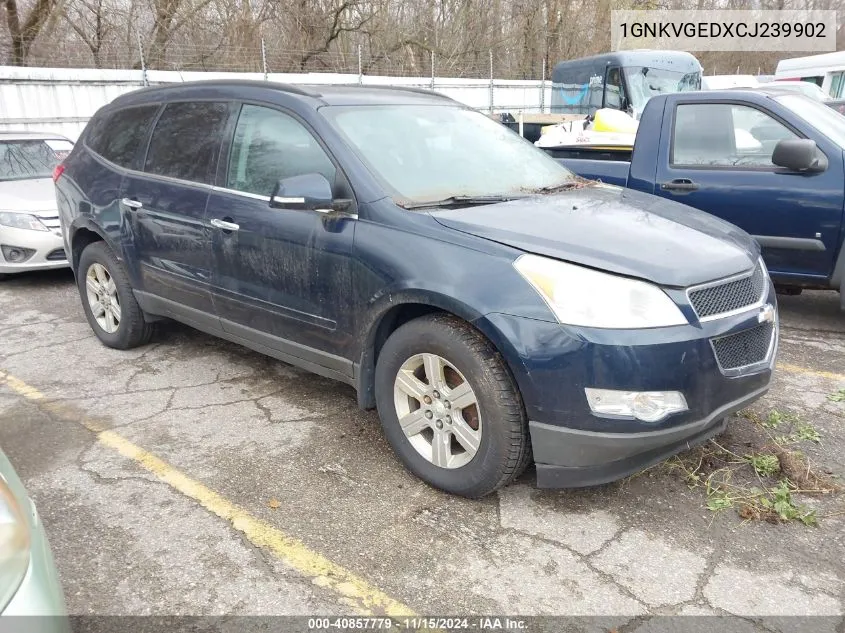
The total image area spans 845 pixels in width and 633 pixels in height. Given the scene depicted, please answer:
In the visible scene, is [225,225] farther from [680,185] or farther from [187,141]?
[680,185]

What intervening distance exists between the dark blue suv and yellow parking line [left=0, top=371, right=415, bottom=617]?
0.65 metres

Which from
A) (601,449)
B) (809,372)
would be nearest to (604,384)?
(601,449)

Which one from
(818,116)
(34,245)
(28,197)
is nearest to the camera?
(818,116)

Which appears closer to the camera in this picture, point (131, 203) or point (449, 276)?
point (449, 276)

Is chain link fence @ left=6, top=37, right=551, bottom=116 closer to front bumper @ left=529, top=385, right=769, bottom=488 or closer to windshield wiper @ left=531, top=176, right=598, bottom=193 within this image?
windshield wiper @ left=531, top=176, right=598, bottom=193

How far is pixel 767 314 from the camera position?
2998mm

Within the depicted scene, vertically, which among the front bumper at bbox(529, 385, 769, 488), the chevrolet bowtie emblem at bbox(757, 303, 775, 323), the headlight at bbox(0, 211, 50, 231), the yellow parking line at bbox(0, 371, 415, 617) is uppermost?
the headlight at bbox(0, 211, 50, 231)

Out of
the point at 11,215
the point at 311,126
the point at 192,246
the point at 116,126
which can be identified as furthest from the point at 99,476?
the point at 11,215

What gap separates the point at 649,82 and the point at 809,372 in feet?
36.2

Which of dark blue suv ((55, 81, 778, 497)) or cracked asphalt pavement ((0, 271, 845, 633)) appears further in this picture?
dark blue suv ((55, 81, 778, 497))

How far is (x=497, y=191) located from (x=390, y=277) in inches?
31.8

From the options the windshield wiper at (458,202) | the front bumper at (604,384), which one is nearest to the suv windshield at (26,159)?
the windshield wiper at (458,202)

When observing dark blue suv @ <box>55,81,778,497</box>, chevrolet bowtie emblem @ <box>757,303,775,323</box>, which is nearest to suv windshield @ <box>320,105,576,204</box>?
dark blue suv @ <box>55,81,778,497</box>

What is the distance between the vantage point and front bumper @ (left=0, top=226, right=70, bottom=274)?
21.6 feet
